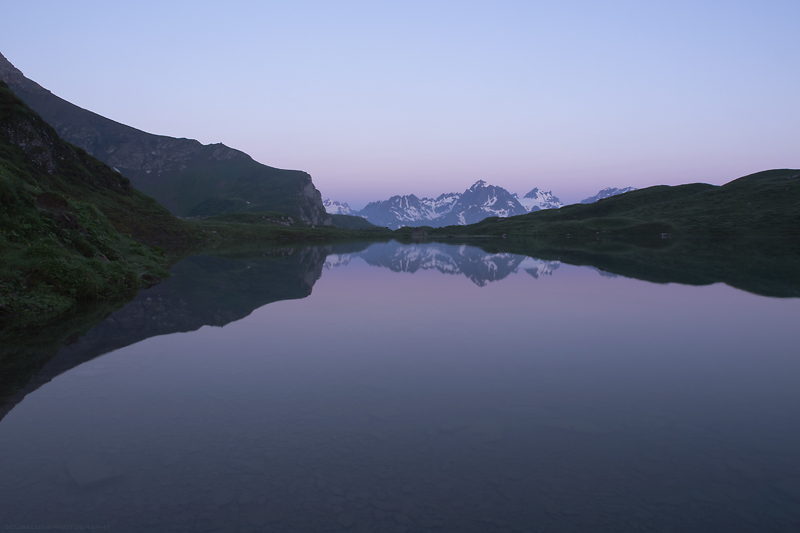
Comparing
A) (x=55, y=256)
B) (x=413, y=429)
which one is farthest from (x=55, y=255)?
(x=413, y=429)

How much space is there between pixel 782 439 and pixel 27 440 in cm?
1885

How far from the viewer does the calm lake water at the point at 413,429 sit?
8.19 metres

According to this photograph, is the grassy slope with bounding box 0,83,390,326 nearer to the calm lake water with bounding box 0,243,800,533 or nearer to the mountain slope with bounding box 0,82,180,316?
the mountain slope with bounding box 0,82,180,316

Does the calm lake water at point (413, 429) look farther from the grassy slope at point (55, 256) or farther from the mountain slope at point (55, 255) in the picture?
the mountain slope at point (55, 255)

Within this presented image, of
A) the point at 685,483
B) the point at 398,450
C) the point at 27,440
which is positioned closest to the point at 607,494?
the point at 685,483

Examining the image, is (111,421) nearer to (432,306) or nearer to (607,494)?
(607,494)

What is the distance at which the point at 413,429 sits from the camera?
1138cm

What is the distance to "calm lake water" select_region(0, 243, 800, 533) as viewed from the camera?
8.19 m

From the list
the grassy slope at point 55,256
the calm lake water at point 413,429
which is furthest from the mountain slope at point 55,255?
the calm lake water at point 413,429

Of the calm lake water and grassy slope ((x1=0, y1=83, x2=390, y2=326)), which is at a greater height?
grassy slope ((x1=0, y1=83, x2=390, y2=326))

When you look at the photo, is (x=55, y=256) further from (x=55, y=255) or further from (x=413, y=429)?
(x=413, y=429)

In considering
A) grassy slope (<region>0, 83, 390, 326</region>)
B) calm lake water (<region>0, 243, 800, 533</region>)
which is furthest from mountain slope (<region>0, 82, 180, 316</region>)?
calm lake water (<region>0, 243, 800, 533</region>)

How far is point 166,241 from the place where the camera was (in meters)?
101

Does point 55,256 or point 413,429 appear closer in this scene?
point 413,429
